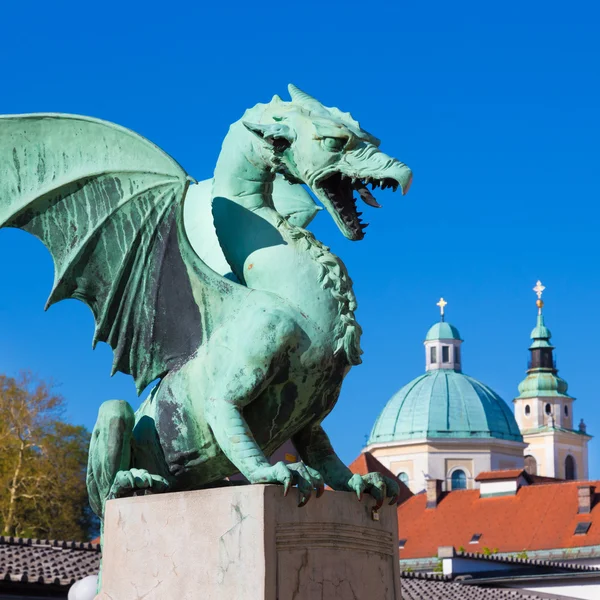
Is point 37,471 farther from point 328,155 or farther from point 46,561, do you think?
point 328,155

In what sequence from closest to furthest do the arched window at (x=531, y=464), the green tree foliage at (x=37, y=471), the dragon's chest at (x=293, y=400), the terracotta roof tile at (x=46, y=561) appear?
the dragon's chest at (x=293, y=400)
the terracotta roof tile at (x=46, y=561)
the green tree foliage at (x=37, y=471)
the arched window at (x=531, y=464)

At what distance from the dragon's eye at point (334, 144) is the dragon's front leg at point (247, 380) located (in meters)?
0.86

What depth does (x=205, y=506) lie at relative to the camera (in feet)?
19.9

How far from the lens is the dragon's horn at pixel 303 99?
664 centimetres

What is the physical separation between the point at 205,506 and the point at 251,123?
189 cm

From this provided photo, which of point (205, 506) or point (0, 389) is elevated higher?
point (0, 389)

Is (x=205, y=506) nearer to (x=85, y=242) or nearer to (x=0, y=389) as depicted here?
(x=85, y=242)

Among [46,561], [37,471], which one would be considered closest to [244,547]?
[46,561]

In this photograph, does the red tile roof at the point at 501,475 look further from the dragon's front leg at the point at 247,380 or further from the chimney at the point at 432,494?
the dragon's front leg at the point at 247,380

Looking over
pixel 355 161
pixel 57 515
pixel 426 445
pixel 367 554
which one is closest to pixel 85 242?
pixel 355 161

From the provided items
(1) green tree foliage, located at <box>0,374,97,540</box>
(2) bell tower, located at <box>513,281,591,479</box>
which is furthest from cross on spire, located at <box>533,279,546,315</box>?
(1) green tree foliage, located at <box>0,374,97,540</box>

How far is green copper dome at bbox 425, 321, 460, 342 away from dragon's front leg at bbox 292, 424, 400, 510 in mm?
85121

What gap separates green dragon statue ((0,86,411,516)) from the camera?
6.28 metres

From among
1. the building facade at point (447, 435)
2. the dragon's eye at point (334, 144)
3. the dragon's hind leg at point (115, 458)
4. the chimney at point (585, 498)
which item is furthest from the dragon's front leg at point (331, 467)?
the building facade at point (447, 435)
